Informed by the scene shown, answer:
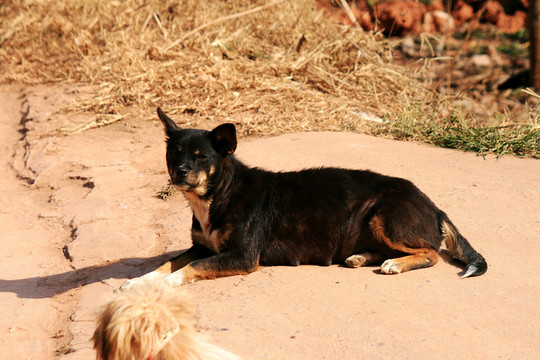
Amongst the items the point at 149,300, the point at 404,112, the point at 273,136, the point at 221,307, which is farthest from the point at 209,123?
the point at 149,300

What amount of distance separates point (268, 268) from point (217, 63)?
5.60 m

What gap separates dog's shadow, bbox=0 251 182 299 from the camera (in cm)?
527

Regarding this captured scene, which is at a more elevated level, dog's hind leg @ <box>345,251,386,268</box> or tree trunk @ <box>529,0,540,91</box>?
tree trunk @ <box>529,0,540,91</box>

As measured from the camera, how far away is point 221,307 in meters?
4.54

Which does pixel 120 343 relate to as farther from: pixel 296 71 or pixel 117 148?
pixel 296 71

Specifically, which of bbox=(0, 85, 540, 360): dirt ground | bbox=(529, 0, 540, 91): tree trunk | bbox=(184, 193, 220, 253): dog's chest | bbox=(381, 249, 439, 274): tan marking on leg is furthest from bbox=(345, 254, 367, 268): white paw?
bbox=(529, 0, 540, 91): tree trunk

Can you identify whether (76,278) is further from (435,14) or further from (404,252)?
(435,14)

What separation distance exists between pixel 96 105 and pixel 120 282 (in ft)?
16.8

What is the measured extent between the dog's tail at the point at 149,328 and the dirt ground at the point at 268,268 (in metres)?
1.35

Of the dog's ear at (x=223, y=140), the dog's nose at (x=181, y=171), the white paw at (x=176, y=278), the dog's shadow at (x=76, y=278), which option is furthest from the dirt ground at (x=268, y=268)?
the dog's ear at (x=223, y=140)

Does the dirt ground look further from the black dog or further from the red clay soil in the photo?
the red clay soil

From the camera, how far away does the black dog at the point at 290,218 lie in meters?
5.20

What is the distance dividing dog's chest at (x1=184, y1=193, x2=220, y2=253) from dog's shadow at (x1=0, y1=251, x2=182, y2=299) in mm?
570

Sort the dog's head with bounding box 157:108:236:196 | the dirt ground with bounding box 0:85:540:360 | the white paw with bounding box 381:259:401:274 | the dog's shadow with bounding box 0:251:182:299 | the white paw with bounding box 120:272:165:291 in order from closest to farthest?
the dirt ground with bounding box 0:85:540:360 → the white paw with bounding box 120:272:165:291 → the white paw with bounding box 381:259:401:274 → the dog's head with bounding box 157:108:236:196 → the dog's shadow with bounding box 0:251:182:299
